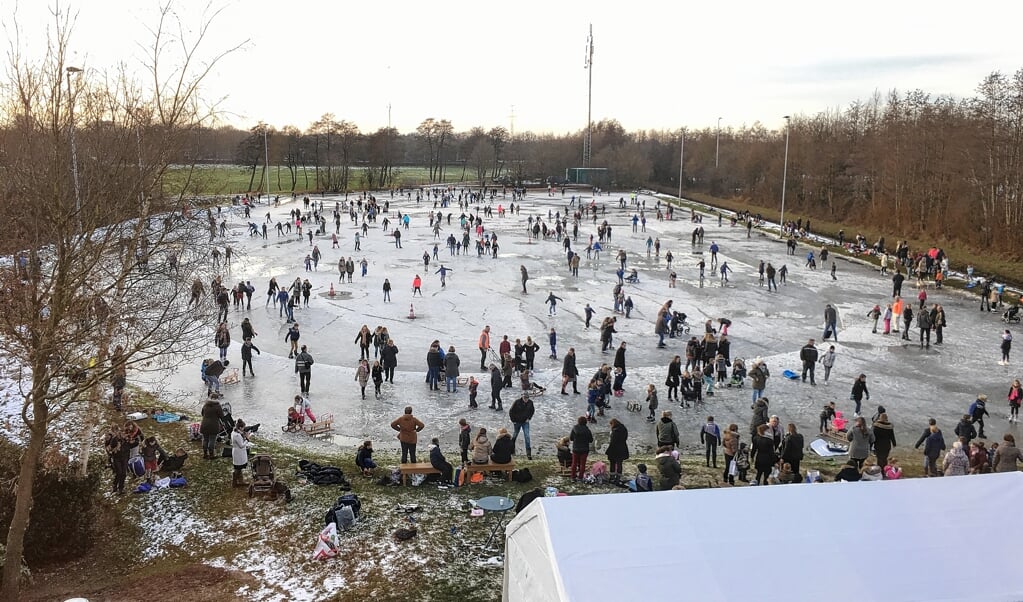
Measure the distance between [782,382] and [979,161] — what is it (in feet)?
117

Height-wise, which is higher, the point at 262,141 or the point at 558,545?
the point at 262,141

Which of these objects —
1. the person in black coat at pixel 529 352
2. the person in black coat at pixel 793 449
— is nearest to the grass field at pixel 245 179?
the person in black coat at pixel 529 352

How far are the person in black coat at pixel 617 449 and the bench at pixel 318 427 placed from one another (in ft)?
19.8

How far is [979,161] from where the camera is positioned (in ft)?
150

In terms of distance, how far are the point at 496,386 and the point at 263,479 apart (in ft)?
20.1

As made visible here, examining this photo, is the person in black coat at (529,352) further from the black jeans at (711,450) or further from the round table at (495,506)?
the round table at (495,506)

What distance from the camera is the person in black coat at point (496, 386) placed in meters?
16.8

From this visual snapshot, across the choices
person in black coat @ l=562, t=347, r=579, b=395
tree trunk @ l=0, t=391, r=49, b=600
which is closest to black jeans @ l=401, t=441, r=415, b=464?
person in black coat @ l=562, t=347, r=579, b=395

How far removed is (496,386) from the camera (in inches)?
663

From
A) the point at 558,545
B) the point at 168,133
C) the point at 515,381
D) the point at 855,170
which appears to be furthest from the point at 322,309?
the point at 855,170

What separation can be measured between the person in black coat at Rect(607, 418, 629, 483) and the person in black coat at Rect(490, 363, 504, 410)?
444 centimetres

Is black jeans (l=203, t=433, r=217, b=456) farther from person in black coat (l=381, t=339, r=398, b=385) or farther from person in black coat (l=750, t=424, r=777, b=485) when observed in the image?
person in black coat (l=750, t=424, r=777, b=485)

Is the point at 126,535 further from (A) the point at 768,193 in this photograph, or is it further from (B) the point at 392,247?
(A) the point at 768,193

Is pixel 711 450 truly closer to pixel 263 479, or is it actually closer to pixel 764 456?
pixel 764 456
